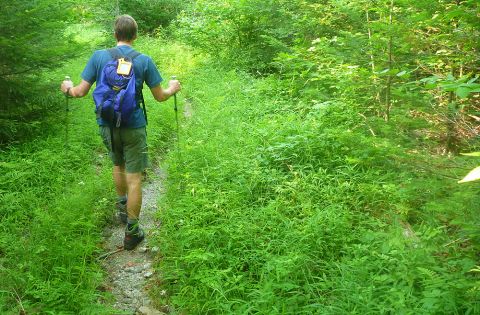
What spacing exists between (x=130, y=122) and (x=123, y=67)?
597 millimetres

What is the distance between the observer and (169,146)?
24.9 feet

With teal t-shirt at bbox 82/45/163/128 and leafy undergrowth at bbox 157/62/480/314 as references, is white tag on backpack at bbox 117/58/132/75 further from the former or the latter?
leafy undergrowth at bbox 157/62/480/314

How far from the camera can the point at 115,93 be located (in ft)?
13.9

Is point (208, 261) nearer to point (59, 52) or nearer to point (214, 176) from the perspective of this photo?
point (214, 176)

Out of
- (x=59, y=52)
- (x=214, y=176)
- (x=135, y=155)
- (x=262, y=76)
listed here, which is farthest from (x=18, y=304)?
(x=262, y=76)

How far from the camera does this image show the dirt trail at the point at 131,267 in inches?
149

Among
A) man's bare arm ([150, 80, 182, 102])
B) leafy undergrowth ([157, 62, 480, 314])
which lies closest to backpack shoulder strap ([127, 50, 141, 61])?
man's bare arm ([150, 80, 182, 102])

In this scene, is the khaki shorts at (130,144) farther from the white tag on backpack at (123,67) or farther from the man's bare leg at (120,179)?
the white tag on backpack at (123,67)

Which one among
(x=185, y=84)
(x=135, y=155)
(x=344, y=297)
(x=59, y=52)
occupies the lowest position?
(x=185, y=84)

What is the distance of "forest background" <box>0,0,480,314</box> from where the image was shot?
11.0 feet

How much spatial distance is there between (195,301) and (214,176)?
6.83 feet

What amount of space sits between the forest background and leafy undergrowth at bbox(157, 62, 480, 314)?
2 centimetres

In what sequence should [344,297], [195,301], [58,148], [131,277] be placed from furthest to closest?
[58,148]
[131,277]
[195,301]
[344,297]

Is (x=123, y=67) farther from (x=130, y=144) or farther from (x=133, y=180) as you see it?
(x=133, y=180)
